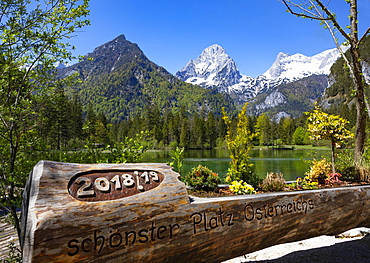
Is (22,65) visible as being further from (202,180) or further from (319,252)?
(319,252)

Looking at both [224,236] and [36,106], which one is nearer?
[224,236]

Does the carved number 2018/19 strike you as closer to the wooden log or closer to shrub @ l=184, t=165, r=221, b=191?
the wooden log

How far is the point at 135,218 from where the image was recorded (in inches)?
97.3

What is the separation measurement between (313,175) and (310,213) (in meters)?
2.97

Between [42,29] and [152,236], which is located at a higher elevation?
[42,29]

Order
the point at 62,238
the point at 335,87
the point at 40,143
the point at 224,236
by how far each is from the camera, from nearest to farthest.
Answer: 1. the point at 62,238
2. the point at 224,236
3. the point at 40,143
4. the point at 335,87

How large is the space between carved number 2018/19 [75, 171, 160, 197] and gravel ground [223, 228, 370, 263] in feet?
8.23

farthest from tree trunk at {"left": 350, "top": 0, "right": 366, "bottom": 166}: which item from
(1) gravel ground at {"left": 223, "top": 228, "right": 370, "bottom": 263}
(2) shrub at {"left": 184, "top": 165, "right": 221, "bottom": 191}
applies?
(2) shrub at {"left": 184, "top": 165, "right": 221, "bottom": 191}

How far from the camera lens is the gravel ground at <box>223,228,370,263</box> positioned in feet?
13.4

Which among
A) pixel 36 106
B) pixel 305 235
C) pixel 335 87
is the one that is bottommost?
pixel 305 235

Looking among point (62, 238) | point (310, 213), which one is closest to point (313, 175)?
point (310, 213)

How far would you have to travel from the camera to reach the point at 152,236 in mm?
2562

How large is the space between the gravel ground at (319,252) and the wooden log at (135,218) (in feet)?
2.44

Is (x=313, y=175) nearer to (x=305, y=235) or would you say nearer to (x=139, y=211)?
(x=305, y=235)
